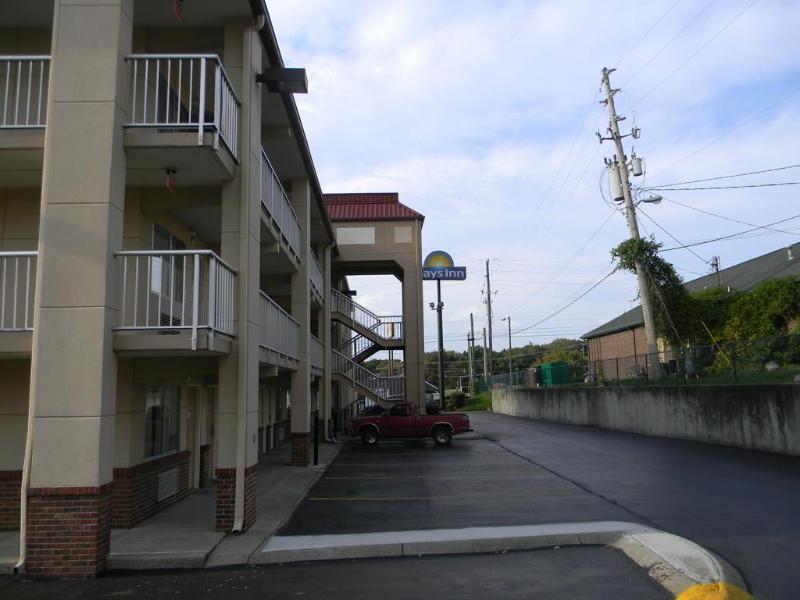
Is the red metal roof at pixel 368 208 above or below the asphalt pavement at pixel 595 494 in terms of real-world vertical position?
above

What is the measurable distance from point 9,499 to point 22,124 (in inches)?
212

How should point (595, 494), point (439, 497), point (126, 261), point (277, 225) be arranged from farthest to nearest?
1. point (277, 225)
2. point (439, 497)
3. point (595, 494)
4. point (126, 261)

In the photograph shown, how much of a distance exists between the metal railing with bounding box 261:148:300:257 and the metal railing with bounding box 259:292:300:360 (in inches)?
63.4

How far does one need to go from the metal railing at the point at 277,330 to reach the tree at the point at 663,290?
1488 centimetres

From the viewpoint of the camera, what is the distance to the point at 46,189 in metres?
8.05

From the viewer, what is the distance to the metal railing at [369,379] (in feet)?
84.8

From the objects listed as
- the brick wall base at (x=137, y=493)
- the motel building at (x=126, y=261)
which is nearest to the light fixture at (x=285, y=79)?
the motel building at (x=126, y=261)

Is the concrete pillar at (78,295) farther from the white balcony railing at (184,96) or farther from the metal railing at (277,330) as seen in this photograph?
the metal railing at (277,330)

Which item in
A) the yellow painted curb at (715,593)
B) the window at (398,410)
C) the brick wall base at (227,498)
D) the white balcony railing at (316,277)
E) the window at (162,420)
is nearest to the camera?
the yellow painted curb at (715,593)

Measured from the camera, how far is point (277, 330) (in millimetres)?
13219

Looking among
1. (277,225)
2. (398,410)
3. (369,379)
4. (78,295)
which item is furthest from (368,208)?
(78,295)

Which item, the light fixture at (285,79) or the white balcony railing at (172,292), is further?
the light fixture at (285,79)

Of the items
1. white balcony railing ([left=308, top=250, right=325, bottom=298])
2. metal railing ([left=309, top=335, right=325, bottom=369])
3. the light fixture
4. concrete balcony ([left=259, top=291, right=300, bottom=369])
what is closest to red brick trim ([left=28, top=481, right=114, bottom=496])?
concrete balcony ([left=259, top=291, right=300, bottom=369])

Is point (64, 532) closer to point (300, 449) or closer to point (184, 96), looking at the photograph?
point (184, 96)
